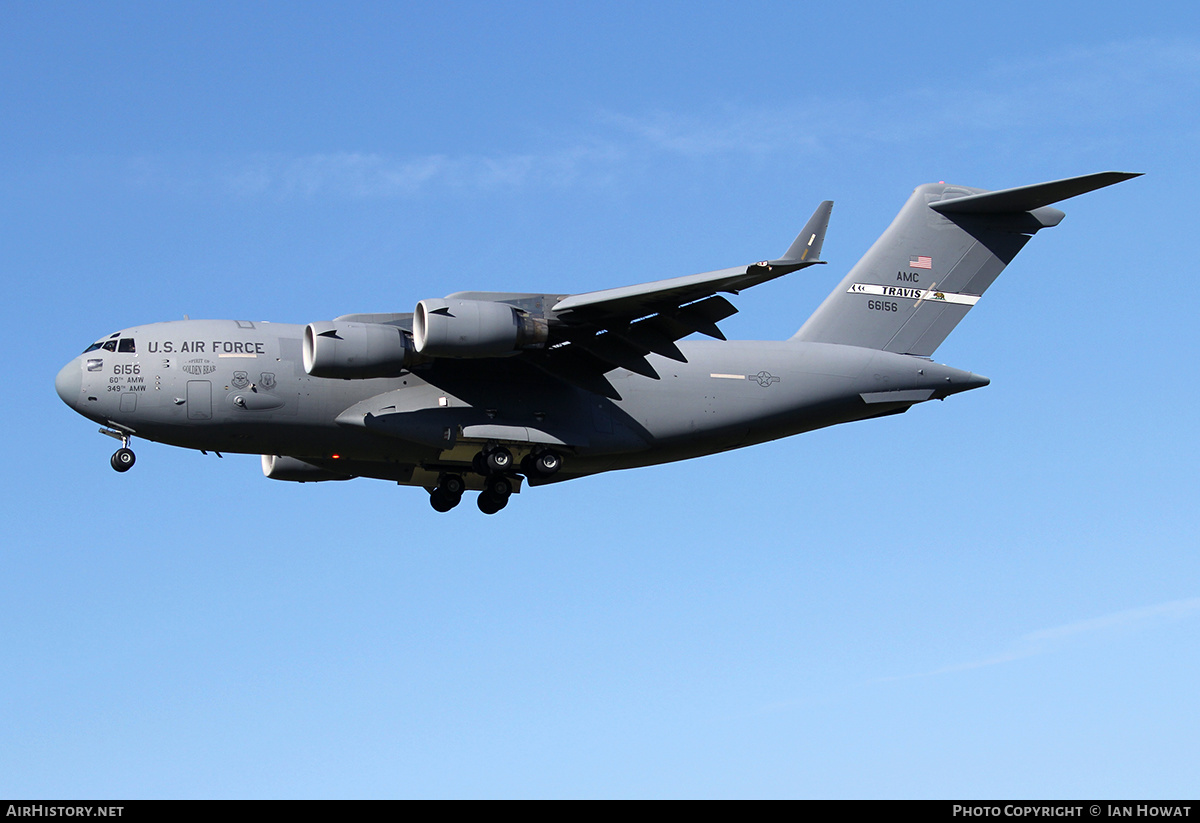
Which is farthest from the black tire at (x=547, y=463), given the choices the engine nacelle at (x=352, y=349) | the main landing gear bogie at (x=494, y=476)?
the engine nacelle at (x=352, y=349)

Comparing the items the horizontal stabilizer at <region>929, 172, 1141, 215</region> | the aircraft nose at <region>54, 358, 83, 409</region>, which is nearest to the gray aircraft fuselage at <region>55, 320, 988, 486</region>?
the aircraft nose at <region>54, 358, 83, 409</region>

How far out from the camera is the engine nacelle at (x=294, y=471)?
1869 centimetres

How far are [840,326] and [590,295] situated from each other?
4.44 meters

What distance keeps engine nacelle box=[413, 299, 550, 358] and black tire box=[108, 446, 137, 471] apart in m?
3.42

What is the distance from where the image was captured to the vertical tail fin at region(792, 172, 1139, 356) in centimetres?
1861

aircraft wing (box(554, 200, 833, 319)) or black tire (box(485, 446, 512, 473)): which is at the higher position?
aircraft wing (box(554, 200, 833, 319))

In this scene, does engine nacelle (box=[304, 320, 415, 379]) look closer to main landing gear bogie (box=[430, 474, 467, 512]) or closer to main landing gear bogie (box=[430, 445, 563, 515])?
main landing gear bogie (box=[430, 445, 563, 515])

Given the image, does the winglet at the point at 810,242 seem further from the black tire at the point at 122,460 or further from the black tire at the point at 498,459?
the black tire at the point at 122,460

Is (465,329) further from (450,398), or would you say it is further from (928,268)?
(928,268)

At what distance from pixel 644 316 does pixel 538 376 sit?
1.59 metres

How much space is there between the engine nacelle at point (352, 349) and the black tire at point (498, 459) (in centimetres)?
176

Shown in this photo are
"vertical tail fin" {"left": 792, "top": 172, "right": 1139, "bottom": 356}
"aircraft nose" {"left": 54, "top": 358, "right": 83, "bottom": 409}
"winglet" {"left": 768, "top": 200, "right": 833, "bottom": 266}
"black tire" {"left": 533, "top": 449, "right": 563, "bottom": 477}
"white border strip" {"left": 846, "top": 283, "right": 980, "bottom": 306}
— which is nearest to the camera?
"winglet" {"left": 768, "top": 200, "right": 833, "bottom": 266}

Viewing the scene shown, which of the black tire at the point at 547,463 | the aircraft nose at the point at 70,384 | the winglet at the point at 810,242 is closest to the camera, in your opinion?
the winglet at the point at 810,242
